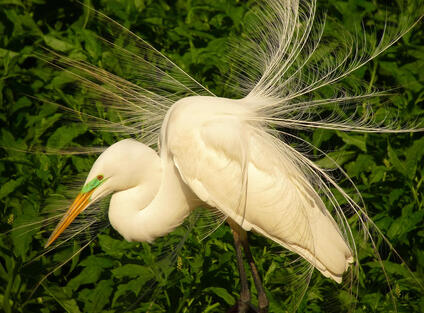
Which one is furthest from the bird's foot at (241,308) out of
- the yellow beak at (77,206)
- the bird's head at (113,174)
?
the yellow beak at (77,206)

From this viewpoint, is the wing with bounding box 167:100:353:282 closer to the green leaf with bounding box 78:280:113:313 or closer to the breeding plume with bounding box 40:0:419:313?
the breeding plume with bounding box 40:0:419:313

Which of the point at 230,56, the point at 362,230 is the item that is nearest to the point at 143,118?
the point at 230,56

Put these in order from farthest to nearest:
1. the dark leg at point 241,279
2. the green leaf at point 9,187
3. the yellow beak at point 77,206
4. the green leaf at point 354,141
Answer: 1. the green leaf at point 354,141
2. the green leaf at point 9,187
3. the dark leg at point 241,279
4. the yellow beak at point 77,206

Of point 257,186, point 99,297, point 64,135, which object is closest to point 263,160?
point 257,186

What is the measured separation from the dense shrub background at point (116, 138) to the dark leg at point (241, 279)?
0.05 meters

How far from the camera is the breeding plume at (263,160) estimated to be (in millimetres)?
3277

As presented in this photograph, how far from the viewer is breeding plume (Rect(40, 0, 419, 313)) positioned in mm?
3277

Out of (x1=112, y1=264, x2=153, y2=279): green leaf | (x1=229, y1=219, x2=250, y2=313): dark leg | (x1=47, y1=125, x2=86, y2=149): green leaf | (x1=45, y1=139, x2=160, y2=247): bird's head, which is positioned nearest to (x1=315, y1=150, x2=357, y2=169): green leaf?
(x1=229, y1=219, x2=250, y2=313): dark leg

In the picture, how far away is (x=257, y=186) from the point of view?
334cm

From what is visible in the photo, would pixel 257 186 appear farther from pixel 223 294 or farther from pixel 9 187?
pixel 9 187

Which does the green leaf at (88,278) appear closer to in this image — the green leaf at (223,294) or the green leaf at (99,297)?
the green leaf at (99,297)

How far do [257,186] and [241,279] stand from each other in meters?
0.43

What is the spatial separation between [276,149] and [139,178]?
0.54m

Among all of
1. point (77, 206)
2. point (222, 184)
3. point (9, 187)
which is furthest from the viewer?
point (9, 187)
